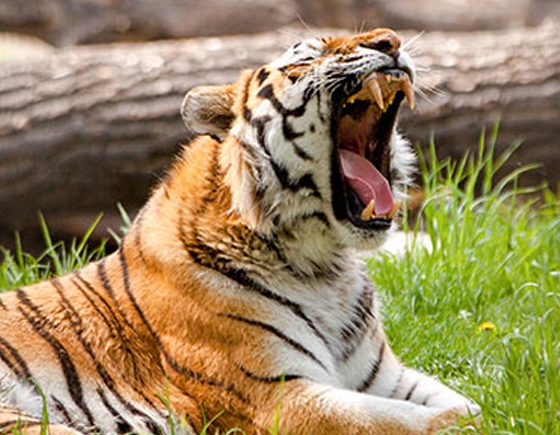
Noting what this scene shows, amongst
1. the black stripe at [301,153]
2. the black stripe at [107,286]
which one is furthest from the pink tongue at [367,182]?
the black stripe at [107,286]

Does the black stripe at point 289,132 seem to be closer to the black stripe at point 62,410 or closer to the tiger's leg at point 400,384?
the tiger's leg at point 400,384

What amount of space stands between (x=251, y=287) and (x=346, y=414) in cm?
50

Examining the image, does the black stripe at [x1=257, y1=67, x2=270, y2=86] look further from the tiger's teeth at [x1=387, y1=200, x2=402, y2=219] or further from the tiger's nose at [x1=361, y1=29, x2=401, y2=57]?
the tiger's teeth at [x1=387, y1=200, x2=402, y2=219]

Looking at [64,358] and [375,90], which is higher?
[375,90]

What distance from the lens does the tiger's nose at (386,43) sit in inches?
134

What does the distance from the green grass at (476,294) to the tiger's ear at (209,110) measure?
0.99 m

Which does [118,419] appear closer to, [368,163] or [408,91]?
[368,163]

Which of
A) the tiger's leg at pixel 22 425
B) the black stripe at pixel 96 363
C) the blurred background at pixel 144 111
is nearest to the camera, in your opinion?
the tiger's leg at pixel 22 425

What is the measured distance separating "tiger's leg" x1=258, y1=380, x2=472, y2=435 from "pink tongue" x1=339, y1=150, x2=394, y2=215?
0.57m

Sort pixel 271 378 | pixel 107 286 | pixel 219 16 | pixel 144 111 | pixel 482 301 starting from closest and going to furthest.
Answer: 1. pixel 271 378
2. pixel 107 286
3. pixel 482 301
4. pixel 144 111
5. pixel 219 16

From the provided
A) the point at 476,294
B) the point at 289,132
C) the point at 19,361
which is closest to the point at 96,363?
the point at 19,361

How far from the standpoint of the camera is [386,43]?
11.2 feet

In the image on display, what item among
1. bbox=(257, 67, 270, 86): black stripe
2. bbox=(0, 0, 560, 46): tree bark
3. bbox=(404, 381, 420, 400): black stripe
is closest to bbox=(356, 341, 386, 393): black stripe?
bbox=(404, 381, 420, 400): black stripe

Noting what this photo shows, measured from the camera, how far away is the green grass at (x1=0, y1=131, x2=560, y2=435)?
3.19 m
